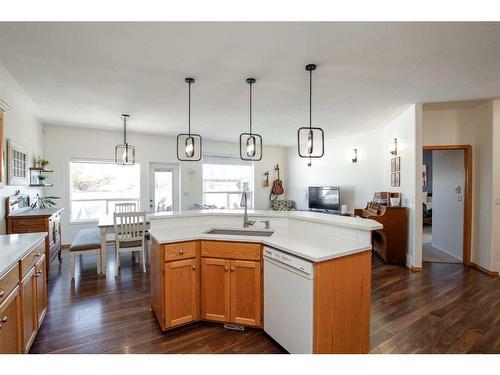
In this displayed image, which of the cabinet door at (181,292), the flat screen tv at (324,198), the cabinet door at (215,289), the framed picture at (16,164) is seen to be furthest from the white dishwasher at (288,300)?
the flat screen tv at (324,198)

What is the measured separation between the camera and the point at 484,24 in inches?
74.2

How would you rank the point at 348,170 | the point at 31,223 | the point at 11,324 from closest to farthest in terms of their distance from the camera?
the point at 11,324 → the point at 31,223 → the point at 348,170

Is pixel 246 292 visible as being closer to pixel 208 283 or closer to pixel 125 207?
pixel 208 283

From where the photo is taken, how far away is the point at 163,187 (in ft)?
20.6

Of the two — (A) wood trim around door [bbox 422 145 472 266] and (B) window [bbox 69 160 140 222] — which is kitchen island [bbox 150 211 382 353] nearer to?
(A) wood trim around door [bbox 422 145 472 266]

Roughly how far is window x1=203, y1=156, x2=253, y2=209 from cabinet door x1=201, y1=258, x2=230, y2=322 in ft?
15.0

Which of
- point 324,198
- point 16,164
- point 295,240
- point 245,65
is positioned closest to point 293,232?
point 295,240

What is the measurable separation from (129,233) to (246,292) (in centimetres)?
246

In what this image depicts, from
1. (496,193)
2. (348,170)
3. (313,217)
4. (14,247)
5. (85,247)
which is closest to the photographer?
(14,247)

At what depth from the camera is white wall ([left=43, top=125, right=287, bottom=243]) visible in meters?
5.13

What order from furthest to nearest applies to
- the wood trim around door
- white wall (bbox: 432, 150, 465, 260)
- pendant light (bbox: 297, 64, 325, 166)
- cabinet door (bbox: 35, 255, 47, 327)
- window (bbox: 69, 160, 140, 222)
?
window (bbox: 69, 160, 140, 222) → white wall (bbox: 432, 150, 465, 260) → the wood trim around door → pendant light (bbox: 297, 64, 325, 166) → cabinet door (bbox: 35, 255, 47, 327)

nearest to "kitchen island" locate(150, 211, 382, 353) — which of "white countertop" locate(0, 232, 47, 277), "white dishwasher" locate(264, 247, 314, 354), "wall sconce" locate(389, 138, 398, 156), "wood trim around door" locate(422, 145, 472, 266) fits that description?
"white dishwasher" locate(264, 247, 314, 354)

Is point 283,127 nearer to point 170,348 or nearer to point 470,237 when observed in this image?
point 470,237
